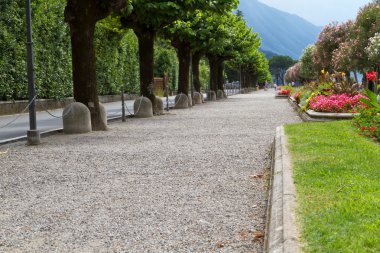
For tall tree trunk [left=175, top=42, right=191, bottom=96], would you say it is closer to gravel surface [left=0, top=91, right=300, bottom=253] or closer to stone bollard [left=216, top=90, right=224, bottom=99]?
stone bollard [left=216, top=90, right=224, bottom=99]

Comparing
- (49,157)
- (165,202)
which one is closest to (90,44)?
(49,157)

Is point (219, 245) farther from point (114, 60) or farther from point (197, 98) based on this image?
point (114, 60)

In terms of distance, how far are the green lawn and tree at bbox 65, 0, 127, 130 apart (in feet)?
24.2

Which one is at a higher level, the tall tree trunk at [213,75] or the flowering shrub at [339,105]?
the tall tree trunk at [213,75]

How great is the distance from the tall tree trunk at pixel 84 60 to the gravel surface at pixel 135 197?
11.7ft

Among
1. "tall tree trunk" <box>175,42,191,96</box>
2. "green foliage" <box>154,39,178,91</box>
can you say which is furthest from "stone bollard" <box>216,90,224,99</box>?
"tall tree trunk" <box>175,42,191,96</box>

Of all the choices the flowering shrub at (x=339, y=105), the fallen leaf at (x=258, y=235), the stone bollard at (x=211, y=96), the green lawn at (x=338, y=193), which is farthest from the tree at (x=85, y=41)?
the stone bollard at (x=211, y=96)

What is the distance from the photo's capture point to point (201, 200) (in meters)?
6.52

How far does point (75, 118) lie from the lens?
15086 millimetres

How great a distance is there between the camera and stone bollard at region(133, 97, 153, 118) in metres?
22.5

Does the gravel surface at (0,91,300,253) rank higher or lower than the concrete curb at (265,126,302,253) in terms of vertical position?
lower

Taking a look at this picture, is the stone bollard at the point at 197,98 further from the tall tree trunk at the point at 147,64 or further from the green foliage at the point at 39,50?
the tall tree trunk at the point at 147,64

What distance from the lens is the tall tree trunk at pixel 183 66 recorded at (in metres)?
33.0

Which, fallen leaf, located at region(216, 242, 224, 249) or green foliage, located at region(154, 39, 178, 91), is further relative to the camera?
green foliage, located at region(154, 39, 178, 91)
